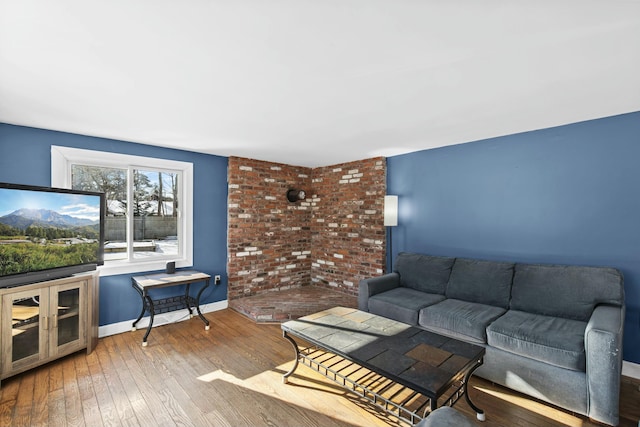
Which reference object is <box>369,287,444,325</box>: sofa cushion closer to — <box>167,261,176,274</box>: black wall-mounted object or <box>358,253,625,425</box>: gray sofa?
<box>358,253,625,425</box>: gray sofa

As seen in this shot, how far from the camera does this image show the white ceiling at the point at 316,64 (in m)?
1.32

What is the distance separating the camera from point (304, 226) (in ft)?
17.3

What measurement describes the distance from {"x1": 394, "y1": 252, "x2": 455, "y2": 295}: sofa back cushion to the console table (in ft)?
7.86

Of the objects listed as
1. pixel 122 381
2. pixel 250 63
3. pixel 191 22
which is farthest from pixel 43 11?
pixel 122 381

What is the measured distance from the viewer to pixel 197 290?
4020 millimetres

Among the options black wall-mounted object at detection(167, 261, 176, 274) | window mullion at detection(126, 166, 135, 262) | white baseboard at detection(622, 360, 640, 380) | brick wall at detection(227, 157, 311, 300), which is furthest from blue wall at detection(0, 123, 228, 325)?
white baseboard at detection(622, 360, 640, 380)

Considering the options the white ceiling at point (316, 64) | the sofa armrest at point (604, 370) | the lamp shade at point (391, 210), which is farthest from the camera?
the lamp shade at point (391, 210)

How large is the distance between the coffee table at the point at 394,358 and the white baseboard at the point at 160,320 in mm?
1996

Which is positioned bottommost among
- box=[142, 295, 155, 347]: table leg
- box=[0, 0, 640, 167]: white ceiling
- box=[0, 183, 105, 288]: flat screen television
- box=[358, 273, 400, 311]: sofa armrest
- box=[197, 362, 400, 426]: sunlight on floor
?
box=[197, 362, 400, 426]: sunlight on floor

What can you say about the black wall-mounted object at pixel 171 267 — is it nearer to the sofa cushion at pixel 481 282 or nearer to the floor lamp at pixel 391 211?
the floor lamp at pixel 391 211

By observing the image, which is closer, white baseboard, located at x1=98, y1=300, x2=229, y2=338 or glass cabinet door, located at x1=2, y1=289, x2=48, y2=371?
glass cabinet door, located at x1=2, y1=289, x2=48, y2=371

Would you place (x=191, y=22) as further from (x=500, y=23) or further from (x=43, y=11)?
(x=500, y=23)

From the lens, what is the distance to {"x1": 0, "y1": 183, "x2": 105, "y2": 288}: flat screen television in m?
2.45

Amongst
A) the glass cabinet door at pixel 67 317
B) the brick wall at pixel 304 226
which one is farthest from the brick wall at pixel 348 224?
the glass cabinet door at pixel 67 317
